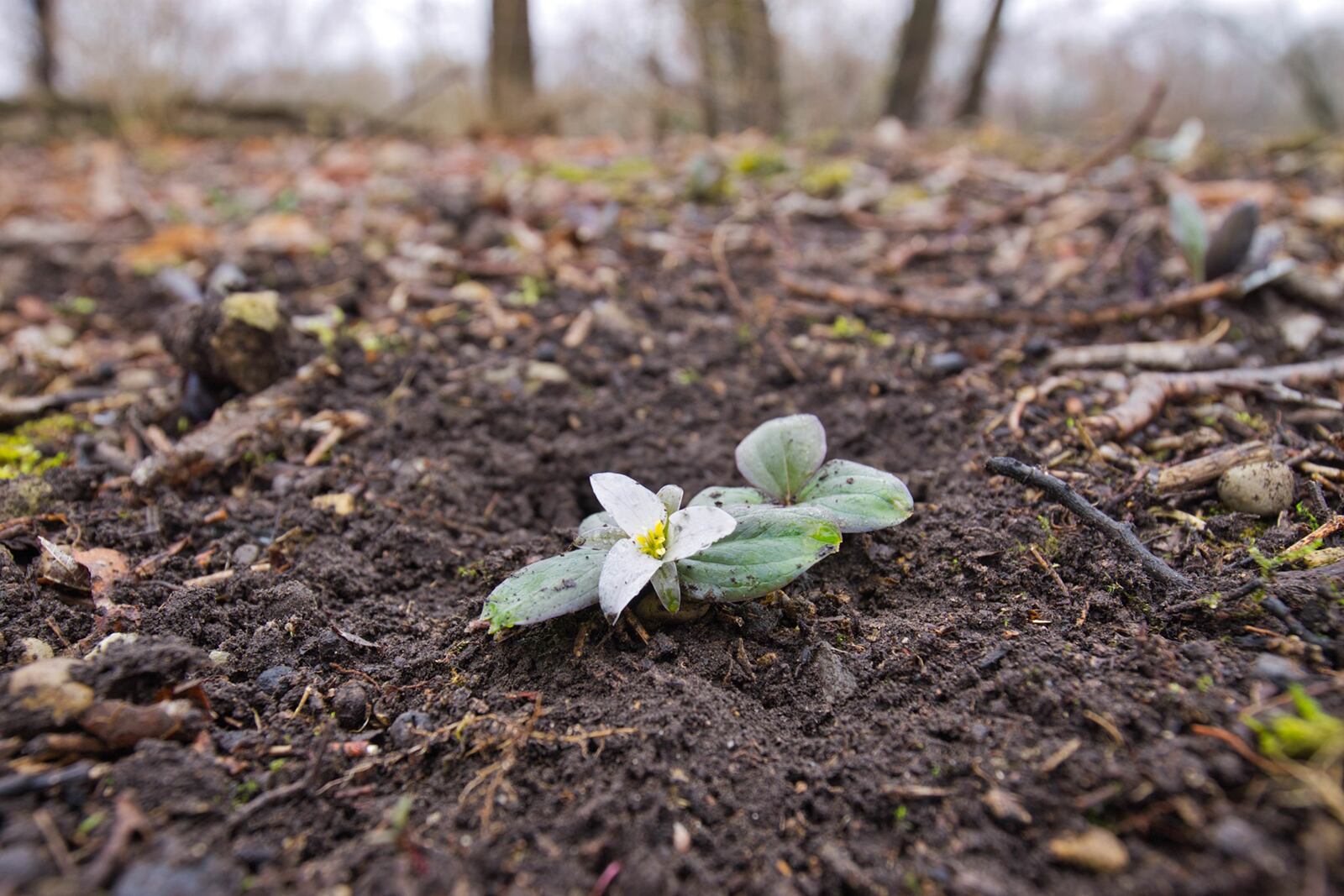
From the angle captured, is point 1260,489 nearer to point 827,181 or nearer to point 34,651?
point 34,651

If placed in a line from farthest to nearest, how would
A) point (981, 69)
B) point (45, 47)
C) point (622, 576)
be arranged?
1. point (45, 47)
2. point (981, 69)
3. point (622, 576)

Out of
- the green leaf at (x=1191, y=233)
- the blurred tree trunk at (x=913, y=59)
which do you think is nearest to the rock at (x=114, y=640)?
the green leaf at (x=1191, y=233)

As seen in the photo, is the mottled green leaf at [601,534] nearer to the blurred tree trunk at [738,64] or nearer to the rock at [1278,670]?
the rock at [1278,670]

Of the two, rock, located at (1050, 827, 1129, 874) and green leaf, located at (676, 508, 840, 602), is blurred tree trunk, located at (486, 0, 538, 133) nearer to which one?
green leaf, located at (676, 508, 840, 602)

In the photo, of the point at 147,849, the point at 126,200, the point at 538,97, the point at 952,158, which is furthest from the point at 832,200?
the point at 538,97

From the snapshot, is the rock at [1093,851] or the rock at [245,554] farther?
the rock at [245,554]

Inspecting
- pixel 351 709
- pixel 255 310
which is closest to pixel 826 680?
pixel 351 709
